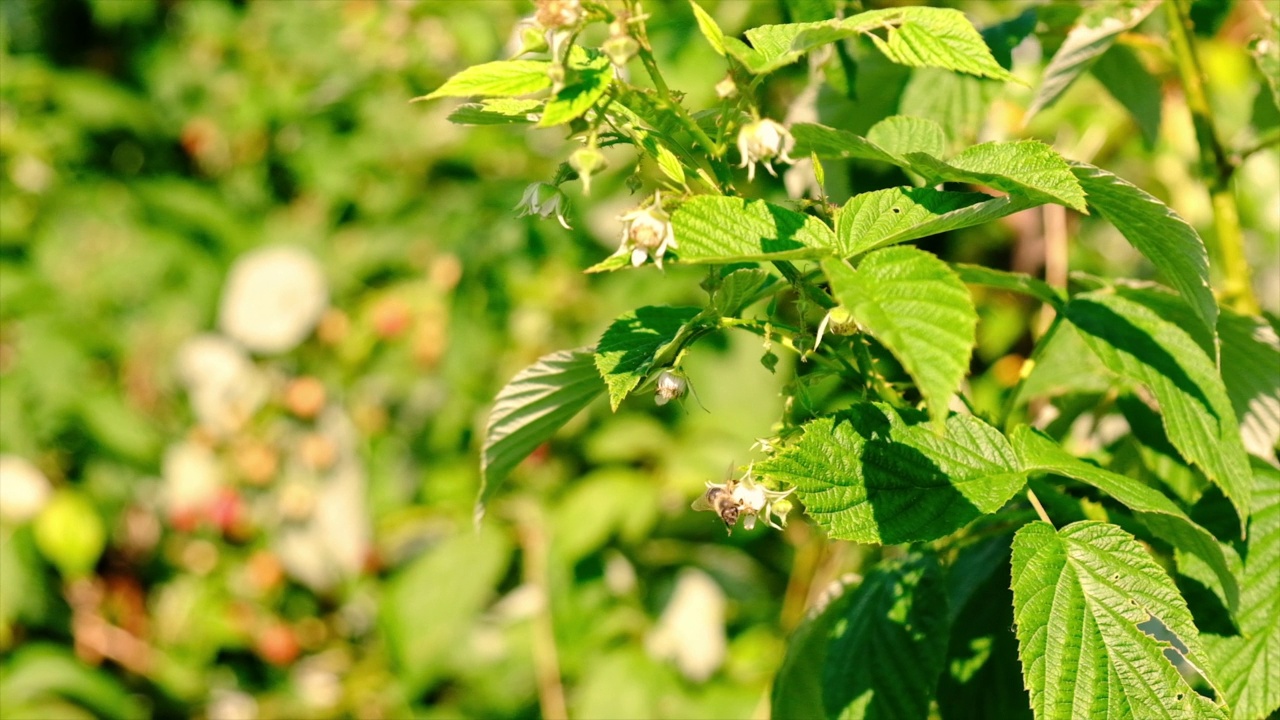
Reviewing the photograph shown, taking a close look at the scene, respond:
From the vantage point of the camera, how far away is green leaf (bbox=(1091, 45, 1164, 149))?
1032mm

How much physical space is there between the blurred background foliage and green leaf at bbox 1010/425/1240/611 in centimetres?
91

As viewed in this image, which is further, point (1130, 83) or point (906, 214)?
point (1130, 83)

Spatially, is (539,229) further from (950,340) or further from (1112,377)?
(950,340)

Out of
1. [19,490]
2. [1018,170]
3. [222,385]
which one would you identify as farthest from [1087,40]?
[19,490]

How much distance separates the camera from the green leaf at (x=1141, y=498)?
0.59m

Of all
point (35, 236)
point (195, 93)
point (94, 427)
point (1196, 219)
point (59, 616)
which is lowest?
point (59, 616)

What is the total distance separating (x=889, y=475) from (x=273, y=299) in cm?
218

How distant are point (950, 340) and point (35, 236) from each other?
2.71 metres

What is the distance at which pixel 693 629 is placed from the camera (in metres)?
1.91

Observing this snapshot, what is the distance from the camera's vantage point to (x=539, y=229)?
6.19 feet

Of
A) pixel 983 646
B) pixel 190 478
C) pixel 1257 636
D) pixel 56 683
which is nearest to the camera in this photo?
pixel 1257 636

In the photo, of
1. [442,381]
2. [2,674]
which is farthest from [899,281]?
[2,674]

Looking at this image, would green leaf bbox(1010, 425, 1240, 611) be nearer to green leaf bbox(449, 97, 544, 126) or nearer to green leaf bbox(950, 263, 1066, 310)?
green leaf bbox(950, 263, 1066, 310)

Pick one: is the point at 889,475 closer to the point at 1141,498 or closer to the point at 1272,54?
the point at 1141,498
